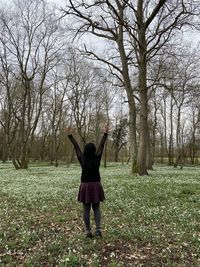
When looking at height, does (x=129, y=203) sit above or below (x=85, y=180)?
below

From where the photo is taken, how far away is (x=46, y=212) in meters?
11.5

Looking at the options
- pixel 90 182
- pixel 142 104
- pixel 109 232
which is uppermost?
pixel 142 104

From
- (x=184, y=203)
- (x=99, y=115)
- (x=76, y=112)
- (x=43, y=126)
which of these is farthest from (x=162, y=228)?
(x=43, y=126)

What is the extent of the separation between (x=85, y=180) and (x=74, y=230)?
6.36 feet

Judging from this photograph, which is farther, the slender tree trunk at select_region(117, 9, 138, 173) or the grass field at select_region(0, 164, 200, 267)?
the slender tree trunk at select_region(117, 9, 138, 173)

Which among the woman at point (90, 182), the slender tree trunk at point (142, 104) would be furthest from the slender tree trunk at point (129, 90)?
the woman at point (90, 182)

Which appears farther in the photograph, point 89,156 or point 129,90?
point 129,90

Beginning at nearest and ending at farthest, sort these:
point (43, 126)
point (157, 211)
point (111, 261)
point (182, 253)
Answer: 1. point (111, 261)
2. point (182, 253)
3. point (157, 211)
4. point (43, 126)

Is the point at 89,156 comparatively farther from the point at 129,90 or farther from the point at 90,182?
the point at 129,90

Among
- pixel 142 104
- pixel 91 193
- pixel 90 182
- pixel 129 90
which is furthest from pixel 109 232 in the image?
pixel 129 90

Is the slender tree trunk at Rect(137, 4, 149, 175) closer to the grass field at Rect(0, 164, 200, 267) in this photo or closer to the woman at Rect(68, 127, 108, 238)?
the grass field at Rect(0, 164, 200, 267)

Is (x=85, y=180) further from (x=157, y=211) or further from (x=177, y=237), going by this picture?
(x=157, y=211)

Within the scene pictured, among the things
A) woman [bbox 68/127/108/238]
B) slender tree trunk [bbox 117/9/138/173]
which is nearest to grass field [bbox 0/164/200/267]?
woman [bbox 68/127/108/238]

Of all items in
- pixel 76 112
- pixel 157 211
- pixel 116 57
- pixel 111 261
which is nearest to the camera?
pixel 111 261
